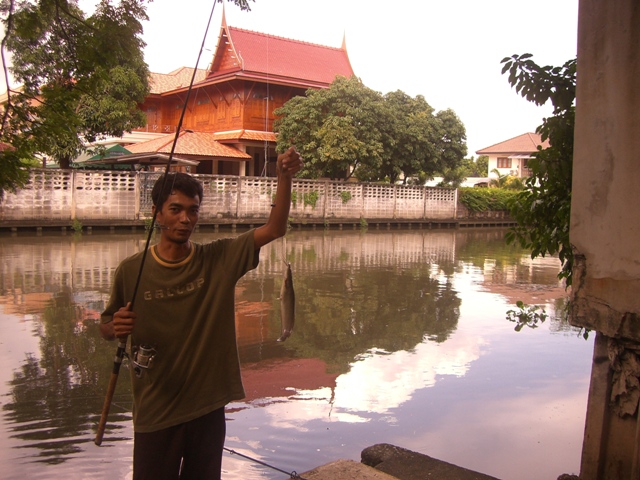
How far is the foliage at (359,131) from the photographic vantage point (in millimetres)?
23803

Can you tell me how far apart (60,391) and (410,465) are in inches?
113

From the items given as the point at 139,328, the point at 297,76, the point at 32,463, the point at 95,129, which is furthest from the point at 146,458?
the point at 297,76

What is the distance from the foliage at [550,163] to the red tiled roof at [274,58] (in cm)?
2212

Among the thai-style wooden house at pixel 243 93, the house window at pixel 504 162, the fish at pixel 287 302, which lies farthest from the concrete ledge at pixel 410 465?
the house window at pixel 504 162

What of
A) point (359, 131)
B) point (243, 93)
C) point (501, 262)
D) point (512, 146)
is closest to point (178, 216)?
point (501, 262)

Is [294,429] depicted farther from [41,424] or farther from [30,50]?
[30,50]

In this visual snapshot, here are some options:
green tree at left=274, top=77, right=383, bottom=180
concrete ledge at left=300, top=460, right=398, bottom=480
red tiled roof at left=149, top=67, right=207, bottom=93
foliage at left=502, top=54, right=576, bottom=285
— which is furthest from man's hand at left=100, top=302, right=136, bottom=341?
red tiled roof at left=149, top=67, right=207, bottom=93

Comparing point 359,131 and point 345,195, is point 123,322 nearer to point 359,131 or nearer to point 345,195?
point 359,131

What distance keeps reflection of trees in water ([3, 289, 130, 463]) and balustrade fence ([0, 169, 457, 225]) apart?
891 centimetres

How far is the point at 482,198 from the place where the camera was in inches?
1248

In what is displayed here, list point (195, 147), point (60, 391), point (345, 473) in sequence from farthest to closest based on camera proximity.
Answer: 1. point (195, 147)
2. point (60, 391)
3. point (345, 473)

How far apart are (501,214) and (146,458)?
32312 mm

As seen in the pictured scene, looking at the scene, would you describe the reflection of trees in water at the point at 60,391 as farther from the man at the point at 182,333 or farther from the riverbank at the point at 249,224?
the riverbank at the point at 249,224

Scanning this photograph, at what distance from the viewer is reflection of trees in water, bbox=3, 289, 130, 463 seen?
4109 millimetres
